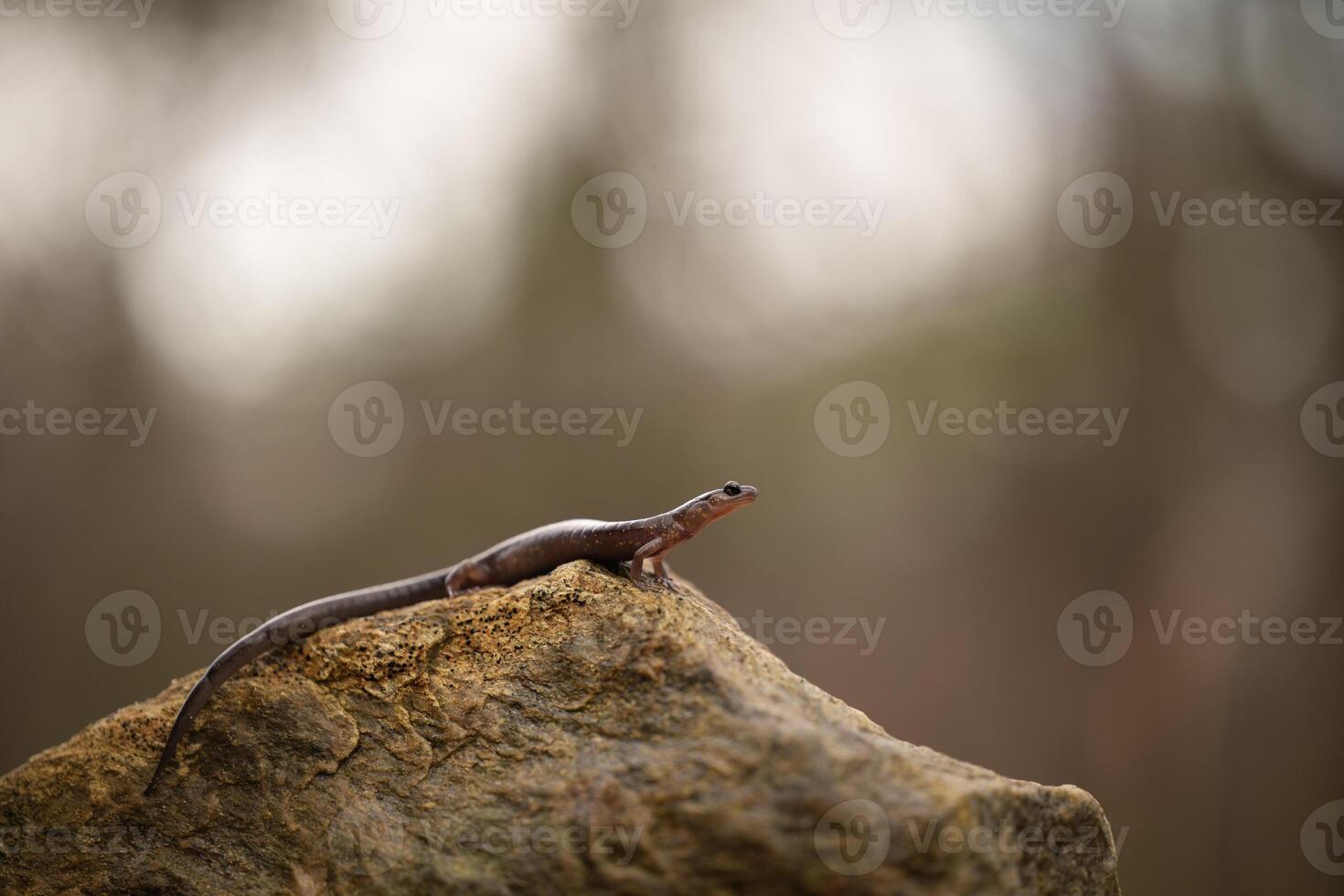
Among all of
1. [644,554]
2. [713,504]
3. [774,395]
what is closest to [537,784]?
[644,554]

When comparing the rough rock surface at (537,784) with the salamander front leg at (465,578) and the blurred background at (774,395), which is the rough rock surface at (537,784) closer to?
the salamander front leg at (465,578)

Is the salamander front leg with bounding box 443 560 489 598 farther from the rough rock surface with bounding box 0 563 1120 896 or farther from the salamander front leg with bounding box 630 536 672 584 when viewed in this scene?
the salamander front leg with bounding box 630 536 672 584

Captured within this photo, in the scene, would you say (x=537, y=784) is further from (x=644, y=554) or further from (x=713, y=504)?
(x=713, y=504)

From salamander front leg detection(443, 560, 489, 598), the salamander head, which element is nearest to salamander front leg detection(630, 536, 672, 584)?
the salamander head

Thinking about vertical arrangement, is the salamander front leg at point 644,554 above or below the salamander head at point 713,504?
below

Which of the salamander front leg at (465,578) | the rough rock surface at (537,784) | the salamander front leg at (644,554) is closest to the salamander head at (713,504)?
the salamander front leg at (644,554)

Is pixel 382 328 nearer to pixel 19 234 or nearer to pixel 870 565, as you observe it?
pixel 19 234

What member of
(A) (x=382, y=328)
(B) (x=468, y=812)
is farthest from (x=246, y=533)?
(B) (x=468, y=812)
